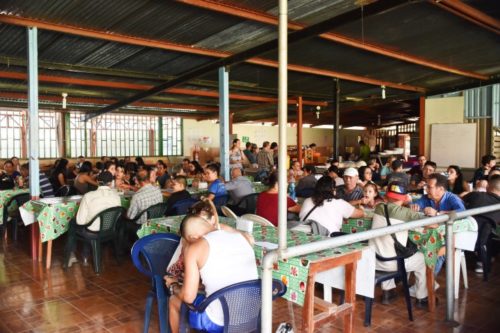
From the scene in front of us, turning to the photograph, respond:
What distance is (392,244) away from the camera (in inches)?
136

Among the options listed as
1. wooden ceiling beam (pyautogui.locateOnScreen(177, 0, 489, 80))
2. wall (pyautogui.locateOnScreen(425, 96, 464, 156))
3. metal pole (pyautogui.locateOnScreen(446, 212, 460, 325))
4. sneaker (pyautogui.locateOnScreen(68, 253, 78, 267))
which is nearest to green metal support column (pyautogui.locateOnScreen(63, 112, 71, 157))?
sneaker (pyautogui.locateOnScreen(68, 253, 78, 267))

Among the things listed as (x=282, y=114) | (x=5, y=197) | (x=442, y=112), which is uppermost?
(x=442, y=112)

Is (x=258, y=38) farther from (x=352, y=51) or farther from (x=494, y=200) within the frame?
(x=494, y=200)

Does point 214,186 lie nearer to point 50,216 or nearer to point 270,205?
point 270,205

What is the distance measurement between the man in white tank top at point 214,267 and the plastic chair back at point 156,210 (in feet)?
8.81

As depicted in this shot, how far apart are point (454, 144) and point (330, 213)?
1005cm

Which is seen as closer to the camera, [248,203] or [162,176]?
[248,203]

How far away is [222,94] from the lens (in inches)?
306

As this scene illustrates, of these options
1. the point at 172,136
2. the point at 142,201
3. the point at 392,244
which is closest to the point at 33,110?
the point at 142,201

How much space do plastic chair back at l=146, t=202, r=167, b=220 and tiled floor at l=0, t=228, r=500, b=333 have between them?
0.65m

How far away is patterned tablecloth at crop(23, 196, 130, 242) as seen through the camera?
4887mm

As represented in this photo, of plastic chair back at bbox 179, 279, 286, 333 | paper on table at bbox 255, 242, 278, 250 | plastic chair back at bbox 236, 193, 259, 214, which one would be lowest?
plastic chair back at bbox 179, 279, 286, 333

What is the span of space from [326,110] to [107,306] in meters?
12.6

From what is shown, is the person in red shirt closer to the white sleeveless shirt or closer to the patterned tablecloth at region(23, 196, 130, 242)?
the white sleeveless shirt
